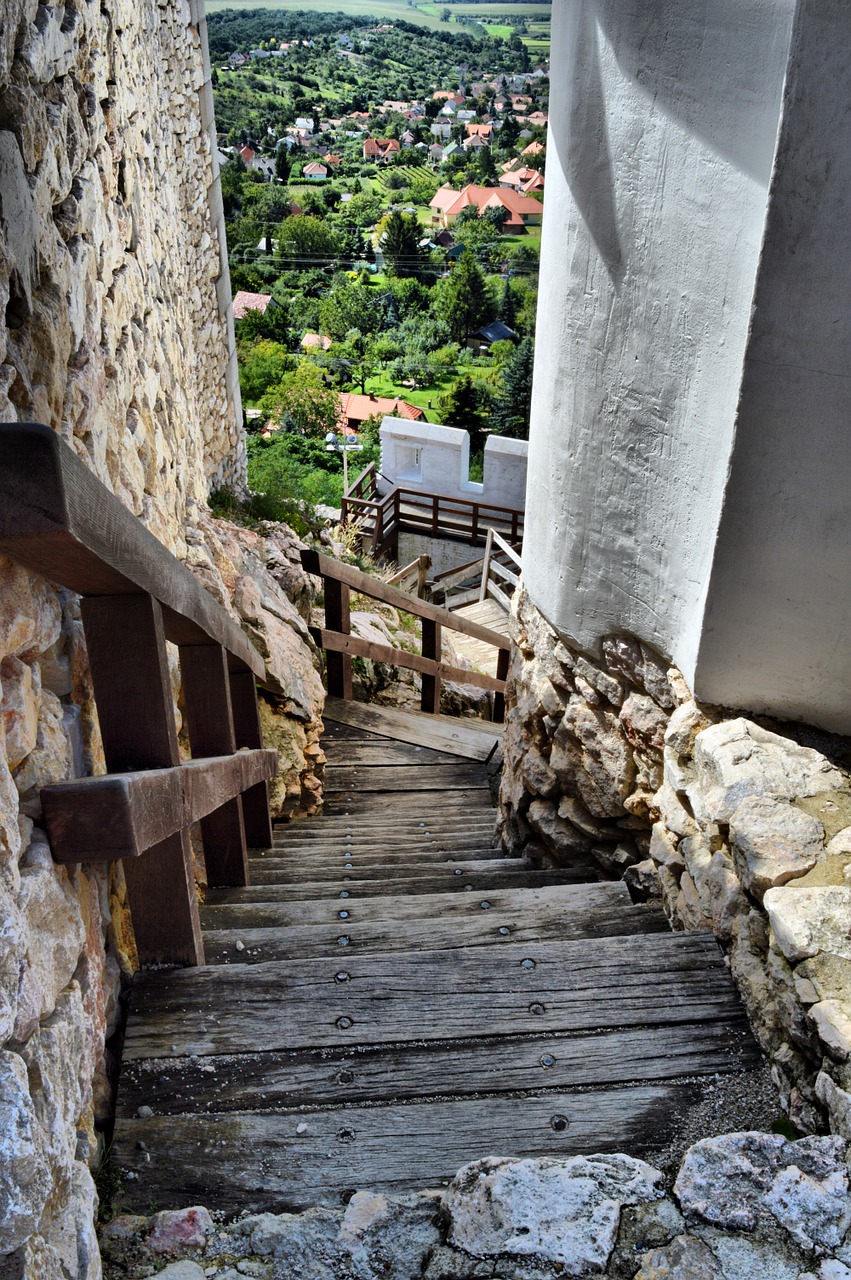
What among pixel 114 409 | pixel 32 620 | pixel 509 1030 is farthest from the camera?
pixel 114 409

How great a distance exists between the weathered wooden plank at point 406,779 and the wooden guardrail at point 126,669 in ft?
8.49

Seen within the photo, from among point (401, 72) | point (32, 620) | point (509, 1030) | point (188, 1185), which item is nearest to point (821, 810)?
point (509, 1030)

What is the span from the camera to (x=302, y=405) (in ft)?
104

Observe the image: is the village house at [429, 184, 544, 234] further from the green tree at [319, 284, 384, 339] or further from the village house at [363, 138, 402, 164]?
the green tree at [319, 284, 384, 339]

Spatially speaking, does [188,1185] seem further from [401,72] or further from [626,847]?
[401,72]

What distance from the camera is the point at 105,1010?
66.8 inches

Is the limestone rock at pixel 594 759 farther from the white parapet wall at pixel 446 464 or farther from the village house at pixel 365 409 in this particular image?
the village house at pixel 365 409

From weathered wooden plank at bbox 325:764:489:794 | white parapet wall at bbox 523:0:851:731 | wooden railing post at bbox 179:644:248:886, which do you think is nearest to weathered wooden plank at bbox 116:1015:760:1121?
wooden railing post at bbox 179:644:248:886

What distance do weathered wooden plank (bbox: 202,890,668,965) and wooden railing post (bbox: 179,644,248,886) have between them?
296 millimetres

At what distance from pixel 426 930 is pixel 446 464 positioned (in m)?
18.6

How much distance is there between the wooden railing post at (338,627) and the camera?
5410mm

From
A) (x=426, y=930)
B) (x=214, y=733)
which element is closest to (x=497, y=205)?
(x=214, y=733)

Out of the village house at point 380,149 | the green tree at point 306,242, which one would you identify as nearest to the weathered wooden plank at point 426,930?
the green tree at point 306,242

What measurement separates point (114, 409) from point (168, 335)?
5.26 ft
